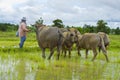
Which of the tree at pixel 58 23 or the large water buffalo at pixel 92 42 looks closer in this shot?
the large water buffalo at pixel 92 42

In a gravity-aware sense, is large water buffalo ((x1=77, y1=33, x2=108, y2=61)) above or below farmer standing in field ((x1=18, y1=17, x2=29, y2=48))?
below

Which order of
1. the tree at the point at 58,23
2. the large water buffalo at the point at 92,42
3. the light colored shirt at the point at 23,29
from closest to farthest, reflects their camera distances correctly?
1. the large water buffalo at the point at 92,42
2. the light colored shirt at the point at 23,29
3. the tree at the point at 58,23

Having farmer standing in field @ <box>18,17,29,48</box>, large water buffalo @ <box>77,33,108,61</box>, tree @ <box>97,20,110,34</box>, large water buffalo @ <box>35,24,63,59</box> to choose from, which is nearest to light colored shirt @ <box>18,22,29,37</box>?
farmer standing in field @ <box>18,17,29,48</box>

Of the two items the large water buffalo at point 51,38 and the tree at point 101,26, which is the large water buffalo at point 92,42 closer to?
the large water buffalo at point 51,38

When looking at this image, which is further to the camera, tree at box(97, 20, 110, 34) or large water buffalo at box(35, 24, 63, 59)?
tree at box(97, 20, 110, 34)

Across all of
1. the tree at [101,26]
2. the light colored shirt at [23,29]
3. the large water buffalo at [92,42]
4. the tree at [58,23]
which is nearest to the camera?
the large water buffalo at [92,42]

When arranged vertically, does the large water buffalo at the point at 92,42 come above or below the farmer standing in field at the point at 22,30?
below

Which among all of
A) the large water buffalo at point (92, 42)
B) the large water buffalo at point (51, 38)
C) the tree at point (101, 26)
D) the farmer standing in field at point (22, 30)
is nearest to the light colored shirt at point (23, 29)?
the farmer standing in field at point (22, 30)

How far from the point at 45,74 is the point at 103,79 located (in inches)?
55.8

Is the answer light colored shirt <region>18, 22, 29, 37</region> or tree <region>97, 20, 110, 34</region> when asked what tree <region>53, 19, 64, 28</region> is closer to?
light colored shirt <region>18, 22, 29, 37</region>

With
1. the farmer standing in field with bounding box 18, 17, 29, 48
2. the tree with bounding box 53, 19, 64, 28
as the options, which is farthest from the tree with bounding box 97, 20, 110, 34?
the farmer standing in field with bounding box 18, 17, 29, 48

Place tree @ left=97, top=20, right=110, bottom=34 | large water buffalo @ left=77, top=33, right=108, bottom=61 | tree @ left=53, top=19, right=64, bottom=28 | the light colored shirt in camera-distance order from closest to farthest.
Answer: large water buffalo @ left=77, top=33, right=108, bottom=61 → the light colored shirt → tree @ left=53, top=19, right=64, bottom=28 → tree @ left=97, top=20, right=110, bottom=34

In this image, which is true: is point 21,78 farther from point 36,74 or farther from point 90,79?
point 90,79

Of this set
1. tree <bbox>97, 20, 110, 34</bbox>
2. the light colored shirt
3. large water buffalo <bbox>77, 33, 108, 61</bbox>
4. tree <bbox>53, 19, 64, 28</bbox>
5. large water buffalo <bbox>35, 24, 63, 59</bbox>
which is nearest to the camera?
large water buffalo <bbox>35, 24, 63, 59</bbox>
